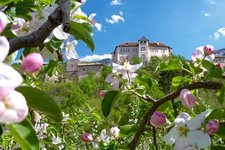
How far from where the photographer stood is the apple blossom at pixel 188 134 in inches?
37.2

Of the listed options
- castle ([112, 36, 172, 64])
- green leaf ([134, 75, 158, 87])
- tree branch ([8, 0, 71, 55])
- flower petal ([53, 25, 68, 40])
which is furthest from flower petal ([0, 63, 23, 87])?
castle ([112, 36, 172, 64])

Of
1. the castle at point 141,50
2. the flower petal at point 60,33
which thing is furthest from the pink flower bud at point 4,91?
the castle at point 141,50

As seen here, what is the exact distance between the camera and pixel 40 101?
0.69 m

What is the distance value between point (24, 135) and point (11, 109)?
0.13 m

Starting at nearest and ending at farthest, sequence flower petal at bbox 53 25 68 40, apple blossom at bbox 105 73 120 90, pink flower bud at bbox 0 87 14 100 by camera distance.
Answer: pink flower bud at bbox 0 87 14 100
flower petal at bbox 53 25 68 40
apple blossom at bbox 105 73 120 90

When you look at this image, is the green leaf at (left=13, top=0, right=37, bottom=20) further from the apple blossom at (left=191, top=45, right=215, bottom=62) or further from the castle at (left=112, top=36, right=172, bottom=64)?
the castle at (left=112, top=36, right=172, bottom=64)

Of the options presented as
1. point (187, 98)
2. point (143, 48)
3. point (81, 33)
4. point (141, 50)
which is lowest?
point (187, 98)

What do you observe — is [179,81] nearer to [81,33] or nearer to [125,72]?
[125,72]

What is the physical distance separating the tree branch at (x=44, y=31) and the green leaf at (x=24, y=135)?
161 millimetres

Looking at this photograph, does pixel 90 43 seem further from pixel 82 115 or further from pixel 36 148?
pixel 82 115

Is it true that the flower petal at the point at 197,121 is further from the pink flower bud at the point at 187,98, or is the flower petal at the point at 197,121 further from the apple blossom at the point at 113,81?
the apple blossom at the point at 113,81

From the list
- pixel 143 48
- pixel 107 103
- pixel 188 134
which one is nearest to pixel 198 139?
pixel 188 134

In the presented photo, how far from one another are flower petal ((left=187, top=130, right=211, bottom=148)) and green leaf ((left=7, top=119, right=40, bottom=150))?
0.45 meters

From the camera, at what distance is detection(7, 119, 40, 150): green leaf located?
61 centimetres
